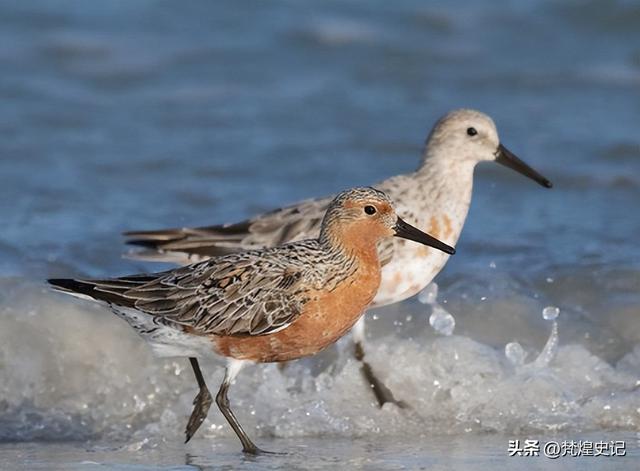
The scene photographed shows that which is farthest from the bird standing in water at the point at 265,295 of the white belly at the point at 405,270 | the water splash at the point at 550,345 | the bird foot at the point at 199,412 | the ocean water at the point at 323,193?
the water splash at the point at 550,345

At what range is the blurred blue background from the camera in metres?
11.7

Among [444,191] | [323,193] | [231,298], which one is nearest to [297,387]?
[231,298]

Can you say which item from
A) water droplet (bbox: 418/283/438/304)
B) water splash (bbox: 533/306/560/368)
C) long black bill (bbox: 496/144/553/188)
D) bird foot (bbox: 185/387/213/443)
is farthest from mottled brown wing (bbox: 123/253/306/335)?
long black bill (bbox: 496/144/553/188)

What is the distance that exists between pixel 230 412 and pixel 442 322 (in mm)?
2239

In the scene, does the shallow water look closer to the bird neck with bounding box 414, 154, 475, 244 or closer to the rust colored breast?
the rust colored breast

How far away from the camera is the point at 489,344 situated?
31.2 feet

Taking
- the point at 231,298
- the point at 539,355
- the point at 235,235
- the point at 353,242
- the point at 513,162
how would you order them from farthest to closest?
the point at 513,162 < the point at 235,235 < the point at 539,355 < the point at 353,242 < the point at 231,298

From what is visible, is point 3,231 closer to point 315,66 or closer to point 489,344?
point 489,344

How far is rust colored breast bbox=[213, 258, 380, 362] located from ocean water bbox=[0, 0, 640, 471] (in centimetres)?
57

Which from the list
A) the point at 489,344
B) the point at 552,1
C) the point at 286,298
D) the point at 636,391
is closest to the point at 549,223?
the point at 489,344

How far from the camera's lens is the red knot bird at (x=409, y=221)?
8.95m

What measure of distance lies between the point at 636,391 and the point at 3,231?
5.32 m

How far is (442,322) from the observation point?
374 inches

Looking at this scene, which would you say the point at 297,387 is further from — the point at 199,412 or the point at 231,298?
the point at 231,298
